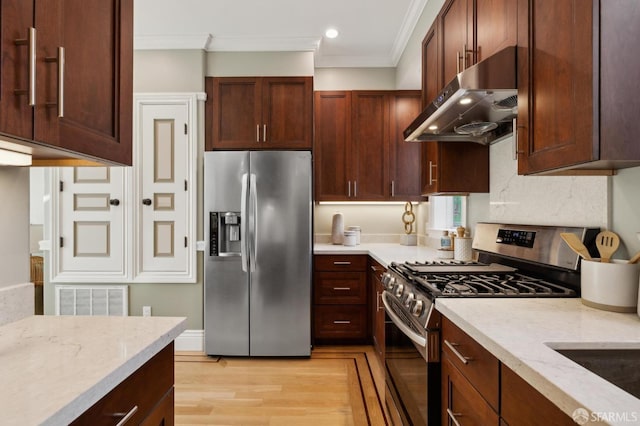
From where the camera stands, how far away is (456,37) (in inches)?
76.0

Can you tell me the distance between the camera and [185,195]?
3.20m

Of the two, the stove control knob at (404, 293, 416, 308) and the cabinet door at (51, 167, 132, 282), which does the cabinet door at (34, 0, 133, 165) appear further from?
the cabinet door at (51, 167, 132, 282)

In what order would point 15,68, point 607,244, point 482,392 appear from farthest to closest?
point 607,244, point 482,392, point 15,68

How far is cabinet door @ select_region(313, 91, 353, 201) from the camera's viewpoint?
11.7 ft

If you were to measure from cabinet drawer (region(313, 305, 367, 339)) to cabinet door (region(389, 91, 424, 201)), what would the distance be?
3.88 ft

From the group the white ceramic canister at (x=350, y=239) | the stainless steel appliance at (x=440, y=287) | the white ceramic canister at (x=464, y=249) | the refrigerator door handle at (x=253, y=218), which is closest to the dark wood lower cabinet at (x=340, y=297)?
the white ceramic canister at (x=350, y=239)

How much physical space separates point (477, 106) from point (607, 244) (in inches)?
30.0

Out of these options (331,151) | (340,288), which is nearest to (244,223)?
(340,288)

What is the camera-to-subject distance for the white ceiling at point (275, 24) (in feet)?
9.14

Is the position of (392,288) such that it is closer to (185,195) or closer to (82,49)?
(82,49)

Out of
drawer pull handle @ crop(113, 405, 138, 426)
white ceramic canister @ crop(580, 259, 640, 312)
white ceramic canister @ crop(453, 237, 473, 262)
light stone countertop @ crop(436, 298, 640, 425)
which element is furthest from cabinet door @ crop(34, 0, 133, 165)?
white ceramic canister @ crop(453, 237, 473, 262)

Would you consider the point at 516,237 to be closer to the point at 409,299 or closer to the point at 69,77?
the point at 409,299

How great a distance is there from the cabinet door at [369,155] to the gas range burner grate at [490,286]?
6.13 feet

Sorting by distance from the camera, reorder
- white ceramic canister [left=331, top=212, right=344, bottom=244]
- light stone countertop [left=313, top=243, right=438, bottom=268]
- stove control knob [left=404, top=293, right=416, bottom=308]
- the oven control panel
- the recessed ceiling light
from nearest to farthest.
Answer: stove control knob [left=404, top=293, right=416, bottom=308]
the oven control panel
light stone countertop [left=313, top=243, right=438, bottom=268]
the recessed ceiling light
white ceramic canister [left=331, top=212, right=344, bottom=244]
